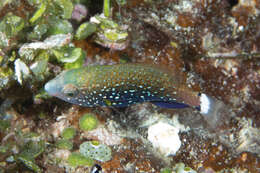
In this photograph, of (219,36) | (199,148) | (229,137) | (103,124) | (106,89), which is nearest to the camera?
(106,89)

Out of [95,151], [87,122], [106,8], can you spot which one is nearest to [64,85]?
[87,122]

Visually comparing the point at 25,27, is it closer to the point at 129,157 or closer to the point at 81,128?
the point at 81,128

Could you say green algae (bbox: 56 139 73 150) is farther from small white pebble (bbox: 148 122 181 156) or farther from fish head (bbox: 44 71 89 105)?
small white pebble (bbox: 148 122 181 156)

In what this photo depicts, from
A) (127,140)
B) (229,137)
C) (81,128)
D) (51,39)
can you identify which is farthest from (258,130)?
(51,39)

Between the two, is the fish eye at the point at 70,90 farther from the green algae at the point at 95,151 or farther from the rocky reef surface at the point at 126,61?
the green algae at the point at 95,151

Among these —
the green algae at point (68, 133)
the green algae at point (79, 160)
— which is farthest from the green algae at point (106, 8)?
the green algae at point (79, 160)

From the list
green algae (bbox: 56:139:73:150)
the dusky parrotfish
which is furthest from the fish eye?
green algae (bbox: 56:139:73:150)

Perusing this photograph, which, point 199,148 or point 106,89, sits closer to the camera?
point 106,89
